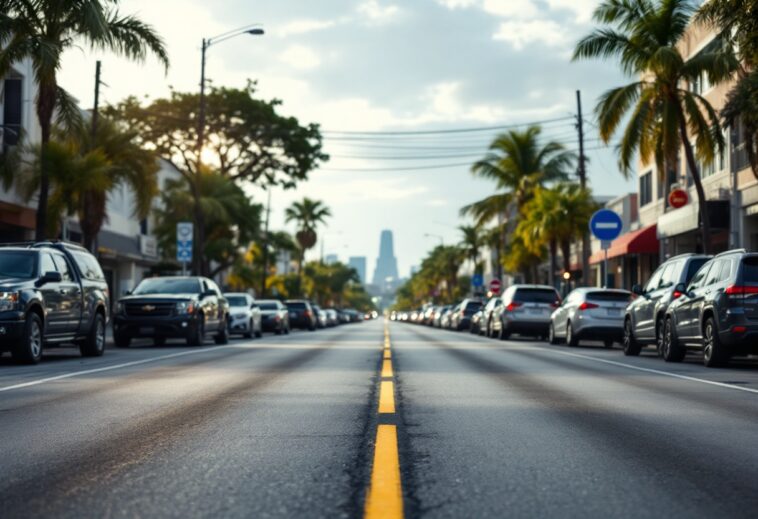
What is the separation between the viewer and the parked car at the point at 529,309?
29.8 m

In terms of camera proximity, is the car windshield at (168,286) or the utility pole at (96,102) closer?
the car windshield at (168,286)

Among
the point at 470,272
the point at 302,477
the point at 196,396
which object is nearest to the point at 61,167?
the point at 196,396

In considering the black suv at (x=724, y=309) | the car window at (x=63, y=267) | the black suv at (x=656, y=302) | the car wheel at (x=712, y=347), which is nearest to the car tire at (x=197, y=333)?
the car window at (x=63, y=267)

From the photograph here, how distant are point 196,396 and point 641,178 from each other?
37.6 meters

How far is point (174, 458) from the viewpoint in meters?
6.14

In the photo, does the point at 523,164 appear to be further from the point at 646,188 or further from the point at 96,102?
the point at 96,102

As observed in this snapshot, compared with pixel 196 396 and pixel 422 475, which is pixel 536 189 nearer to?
pixel 196 396

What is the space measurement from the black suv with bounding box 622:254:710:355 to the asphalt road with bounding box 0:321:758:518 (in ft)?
18.3

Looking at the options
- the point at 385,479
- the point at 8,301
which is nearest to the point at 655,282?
the point at 8,301

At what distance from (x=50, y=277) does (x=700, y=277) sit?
10683 millimetres

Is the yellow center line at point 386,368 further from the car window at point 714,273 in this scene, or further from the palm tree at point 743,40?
the palm tree at point 743,40

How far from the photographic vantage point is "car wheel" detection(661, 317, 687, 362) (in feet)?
57.1

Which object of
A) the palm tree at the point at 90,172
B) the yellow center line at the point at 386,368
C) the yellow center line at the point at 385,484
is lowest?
the yellow center line at the point at 385,484

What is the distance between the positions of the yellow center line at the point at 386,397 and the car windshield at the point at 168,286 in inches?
530
